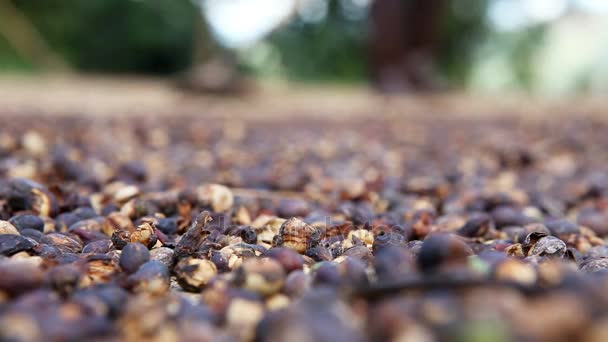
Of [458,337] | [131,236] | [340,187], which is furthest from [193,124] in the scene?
[458,337]

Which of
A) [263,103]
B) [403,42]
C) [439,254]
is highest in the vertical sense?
[403,42]

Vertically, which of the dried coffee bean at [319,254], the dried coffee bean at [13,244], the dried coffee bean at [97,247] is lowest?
the dried coffee bean at [97,247]

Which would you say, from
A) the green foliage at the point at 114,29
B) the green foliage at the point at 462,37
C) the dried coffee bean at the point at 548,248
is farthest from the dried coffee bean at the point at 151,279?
the green foliage at the point at 462,37

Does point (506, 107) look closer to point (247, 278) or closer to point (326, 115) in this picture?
point (326, 115)

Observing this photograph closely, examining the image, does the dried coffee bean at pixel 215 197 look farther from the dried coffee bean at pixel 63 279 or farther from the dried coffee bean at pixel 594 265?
the dried coffee bean at pixel 594 265

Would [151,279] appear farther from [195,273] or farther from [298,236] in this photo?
[298,236]

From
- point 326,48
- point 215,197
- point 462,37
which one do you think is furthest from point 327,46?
point 215,197

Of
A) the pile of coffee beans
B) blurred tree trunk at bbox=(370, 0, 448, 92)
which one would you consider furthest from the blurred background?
the pile of coffee beans
